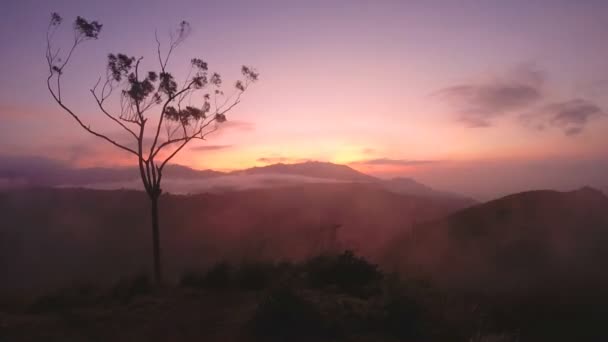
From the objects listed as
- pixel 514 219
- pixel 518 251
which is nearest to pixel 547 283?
pixel 518 251

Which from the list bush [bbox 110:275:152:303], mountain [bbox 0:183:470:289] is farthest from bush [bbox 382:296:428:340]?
mountain [bbox 0:183:470:289]

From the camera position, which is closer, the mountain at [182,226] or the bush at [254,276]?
the bush at [254,276]

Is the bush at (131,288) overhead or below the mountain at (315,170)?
below

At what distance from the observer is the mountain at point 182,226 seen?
3481cm

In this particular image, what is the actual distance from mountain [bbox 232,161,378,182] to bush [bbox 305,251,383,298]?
65643 mm

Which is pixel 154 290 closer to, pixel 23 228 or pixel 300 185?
pixel 23 228

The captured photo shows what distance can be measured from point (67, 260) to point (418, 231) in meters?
27.3

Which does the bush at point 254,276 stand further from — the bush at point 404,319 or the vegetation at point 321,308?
the bush at point 404,319

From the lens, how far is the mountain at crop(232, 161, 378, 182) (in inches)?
3303

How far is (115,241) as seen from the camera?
139 feet

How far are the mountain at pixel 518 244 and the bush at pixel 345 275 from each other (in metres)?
7.61

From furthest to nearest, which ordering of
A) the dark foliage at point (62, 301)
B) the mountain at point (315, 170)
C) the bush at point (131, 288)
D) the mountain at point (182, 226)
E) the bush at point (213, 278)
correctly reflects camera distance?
the mountain at point (315, 170) < the mountain at point (182, 226) < the bush at point (213, 278) < the bush at point (131, 288) < the dark foliage at point (62, 301)

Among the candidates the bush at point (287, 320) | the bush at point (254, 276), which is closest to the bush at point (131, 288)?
the bush at point (254, 276)

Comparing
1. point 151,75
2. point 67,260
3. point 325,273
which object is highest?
point 151,75
